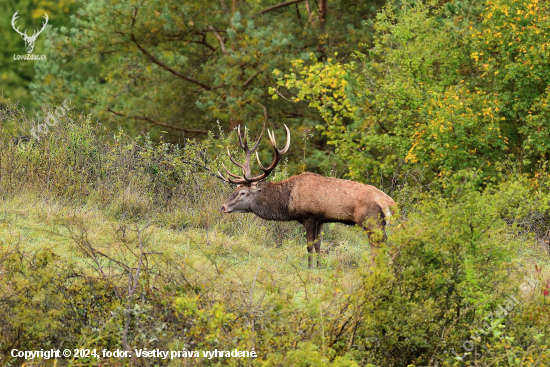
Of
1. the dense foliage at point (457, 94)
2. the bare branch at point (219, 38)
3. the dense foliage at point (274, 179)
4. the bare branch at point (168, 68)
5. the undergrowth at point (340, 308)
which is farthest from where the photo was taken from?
the bare branch at point (219, 38)

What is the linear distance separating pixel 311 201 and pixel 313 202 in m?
0.04

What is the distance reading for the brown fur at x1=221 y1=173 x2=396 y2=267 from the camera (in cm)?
929

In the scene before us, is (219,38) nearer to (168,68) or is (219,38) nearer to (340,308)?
(168,68)

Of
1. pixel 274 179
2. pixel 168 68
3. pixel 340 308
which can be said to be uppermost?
pixel 168 68

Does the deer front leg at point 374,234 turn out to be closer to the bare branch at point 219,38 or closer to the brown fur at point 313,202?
the brown fur at point 313,202

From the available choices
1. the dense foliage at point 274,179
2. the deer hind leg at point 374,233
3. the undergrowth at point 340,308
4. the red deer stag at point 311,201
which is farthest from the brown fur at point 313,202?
the undergrowth at point 340,308

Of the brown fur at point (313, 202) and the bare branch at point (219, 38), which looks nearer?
the brown fur at point (313, 202)

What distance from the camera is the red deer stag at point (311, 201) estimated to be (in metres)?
9.30

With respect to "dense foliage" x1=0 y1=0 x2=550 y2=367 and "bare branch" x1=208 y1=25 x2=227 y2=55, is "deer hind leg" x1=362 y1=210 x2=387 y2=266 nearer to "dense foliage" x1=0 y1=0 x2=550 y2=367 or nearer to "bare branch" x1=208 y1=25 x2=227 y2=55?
"dense foliage" x1=0 y1=0 x2=550 y2=367

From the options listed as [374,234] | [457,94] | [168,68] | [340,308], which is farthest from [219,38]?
[340,308]

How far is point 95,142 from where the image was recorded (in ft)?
40.7

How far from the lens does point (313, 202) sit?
383 inches

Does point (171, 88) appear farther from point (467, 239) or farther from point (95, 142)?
point (467, 239)

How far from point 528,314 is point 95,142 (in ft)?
26.2
